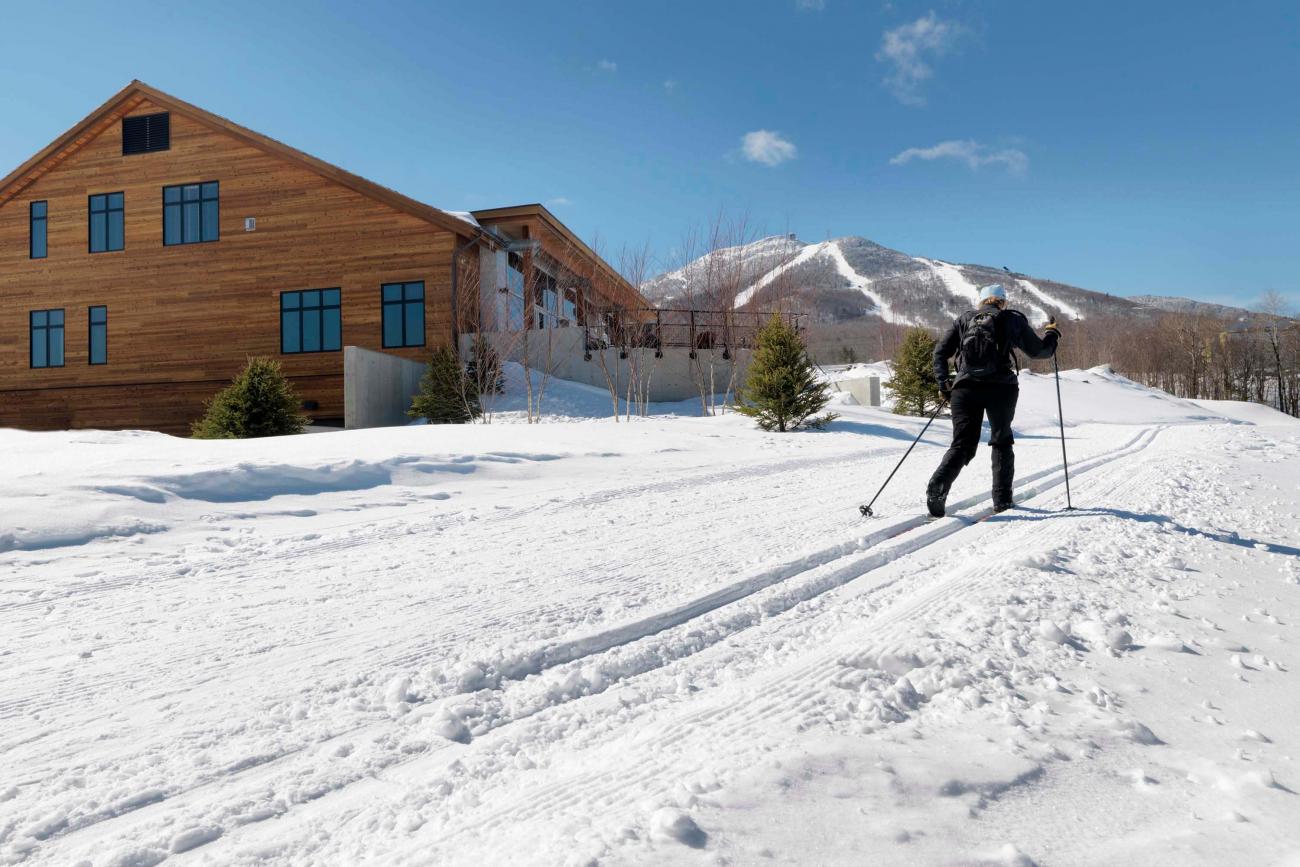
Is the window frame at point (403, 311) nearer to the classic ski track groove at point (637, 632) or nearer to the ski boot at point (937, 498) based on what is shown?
the classic ski track groove at point (637, 632)

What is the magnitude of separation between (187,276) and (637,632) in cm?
2251

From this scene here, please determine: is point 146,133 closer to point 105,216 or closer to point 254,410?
point 105,216

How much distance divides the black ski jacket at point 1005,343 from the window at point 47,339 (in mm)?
24647

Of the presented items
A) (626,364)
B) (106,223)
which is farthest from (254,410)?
(106,223)

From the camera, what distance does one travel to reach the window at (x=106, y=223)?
21.1 metres

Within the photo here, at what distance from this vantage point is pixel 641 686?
93.5 inches

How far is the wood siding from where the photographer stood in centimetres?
1972

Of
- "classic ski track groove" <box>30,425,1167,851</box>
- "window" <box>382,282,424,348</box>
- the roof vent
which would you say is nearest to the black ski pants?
"classic ski track groove" <box>30,425,1167,851</box>

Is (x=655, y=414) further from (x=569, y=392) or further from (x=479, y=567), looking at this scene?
(x=479, y=567)

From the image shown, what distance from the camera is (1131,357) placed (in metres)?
66.3

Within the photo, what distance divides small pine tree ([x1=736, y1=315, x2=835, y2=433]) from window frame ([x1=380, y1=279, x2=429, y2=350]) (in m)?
9.07

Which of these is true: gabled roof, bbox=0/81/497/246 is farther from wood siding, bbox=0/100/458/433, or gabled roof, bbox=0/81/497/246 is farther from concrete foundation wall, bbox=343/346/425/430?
concrete foundation wall, bbox=343/346/425/430

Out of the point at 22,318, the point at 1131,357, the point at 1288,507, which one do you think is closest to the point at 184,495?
the point at 1288,507

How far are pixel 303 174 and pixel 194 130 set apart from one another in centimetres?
366
